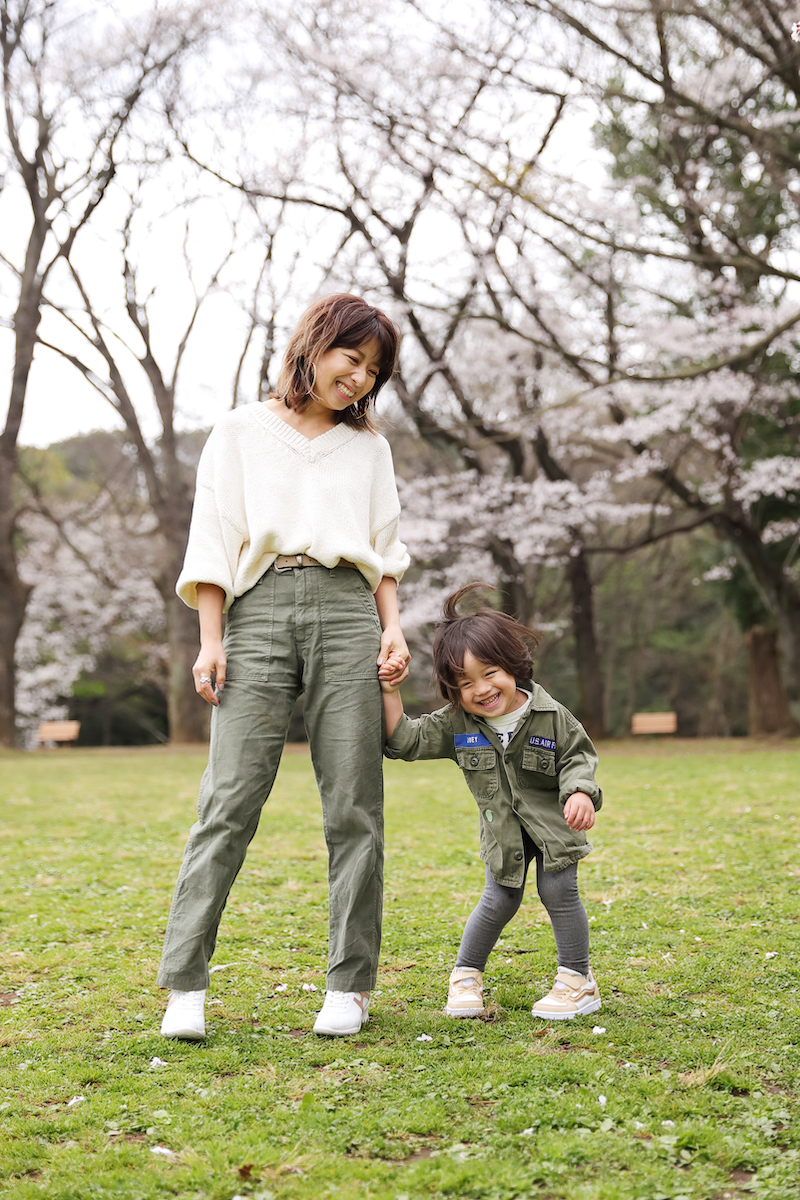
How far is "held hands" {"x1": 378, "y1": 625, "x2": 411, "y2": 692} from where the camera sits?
8.64 feet

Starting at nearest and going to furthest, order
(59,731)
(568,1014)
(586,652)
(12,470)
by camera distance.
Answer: (568,1014) < (12,470) < (586,652) < (59,731)

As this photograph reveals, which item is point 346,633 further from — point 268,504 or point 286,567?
point 268,504

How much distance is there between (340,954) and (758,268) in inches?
Result: 311

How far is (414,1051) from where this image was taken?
2375mm

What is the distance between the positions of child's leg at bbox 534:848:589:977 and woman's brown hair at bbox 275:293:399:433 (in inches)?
50.1

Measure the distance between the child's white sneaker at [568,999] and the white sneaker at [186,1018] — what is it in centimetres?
81

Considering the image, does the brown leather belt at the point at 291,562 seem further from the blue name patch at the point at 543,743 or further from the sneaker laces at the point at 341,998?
the sneaker laces at the point at 341,998

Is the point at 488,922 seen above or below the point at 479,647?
below

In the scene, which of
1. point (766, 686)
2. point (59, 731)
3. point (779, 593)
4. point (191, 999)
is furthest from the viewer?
point (59, 731)

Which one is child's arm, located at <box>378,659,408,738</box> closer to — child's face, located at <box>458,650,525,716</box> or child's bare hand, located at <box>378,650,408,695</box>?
child's bare hand, located at <box>378,650,408,695</box>

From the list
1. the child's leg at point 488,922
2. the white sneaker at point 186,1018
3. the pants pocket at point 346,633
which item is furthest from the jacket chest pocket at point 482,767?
the white sneaker at point 186,1018

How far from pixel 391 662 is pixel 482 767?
0.38 metres

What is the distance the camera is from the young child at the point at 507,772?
2.64 meters

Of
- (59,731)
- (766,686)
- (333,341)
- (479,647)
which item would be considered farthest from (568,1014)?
(59,731)
